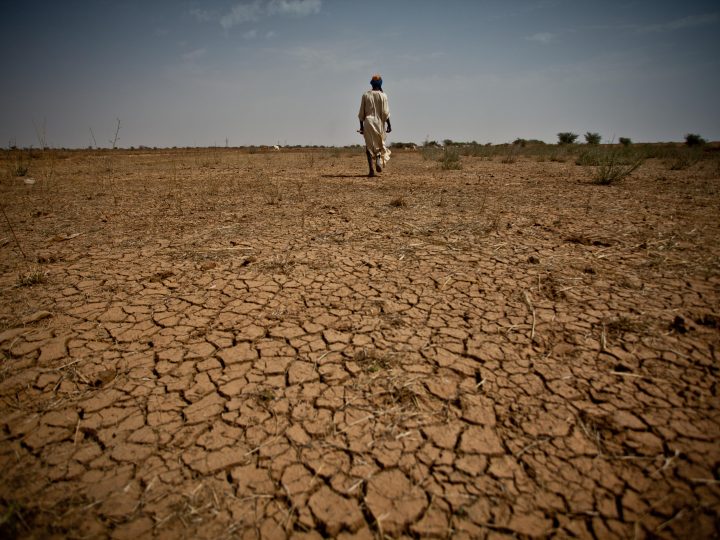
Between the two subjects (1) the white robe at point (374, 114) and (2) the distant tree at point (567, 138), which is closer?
(1) the white robe at point (374, 114)

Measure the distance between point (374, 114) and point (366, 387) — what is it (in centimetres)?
590

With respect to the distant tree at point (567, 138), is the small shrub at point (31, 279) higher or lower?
lower

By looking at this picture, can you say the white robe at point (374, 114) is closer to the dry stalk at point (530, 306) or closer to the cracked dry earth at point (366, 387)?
the cracked dry earth at point (366, 387)

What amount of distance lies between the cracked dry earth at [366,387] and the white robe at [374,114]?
157 inches

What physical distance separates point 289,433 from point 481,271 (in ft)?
5.86

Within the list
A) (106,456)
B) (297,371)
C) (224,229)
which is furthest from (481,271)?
(224,229)

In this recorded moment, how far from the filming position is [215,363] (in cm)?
171

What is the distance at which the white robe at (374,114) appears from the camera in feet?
20.2

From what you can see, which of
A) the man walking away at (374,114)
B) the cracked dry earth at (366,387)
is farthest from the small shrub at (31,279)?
the man walking away at (374,114)

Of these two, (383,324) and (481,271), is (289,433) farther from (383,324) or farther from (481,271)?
(481,271)

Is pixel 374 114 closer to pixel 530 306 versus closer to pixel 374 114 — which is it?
pixel 374 114

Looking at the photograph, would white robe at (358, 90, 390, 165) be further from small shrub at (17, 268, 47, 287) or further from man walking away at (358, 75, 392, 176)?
small shrub at (17, 268, 47, 287)

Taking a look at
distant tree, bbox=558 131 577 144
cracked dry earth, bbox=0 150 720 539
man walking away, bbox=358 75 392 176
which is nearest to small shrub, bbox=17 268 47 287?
cracked dry earth, bbox=0 150 720 539

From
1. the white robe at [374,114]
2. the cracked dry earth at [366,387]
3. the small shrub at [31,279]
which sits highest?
the white robe at [374,114]
